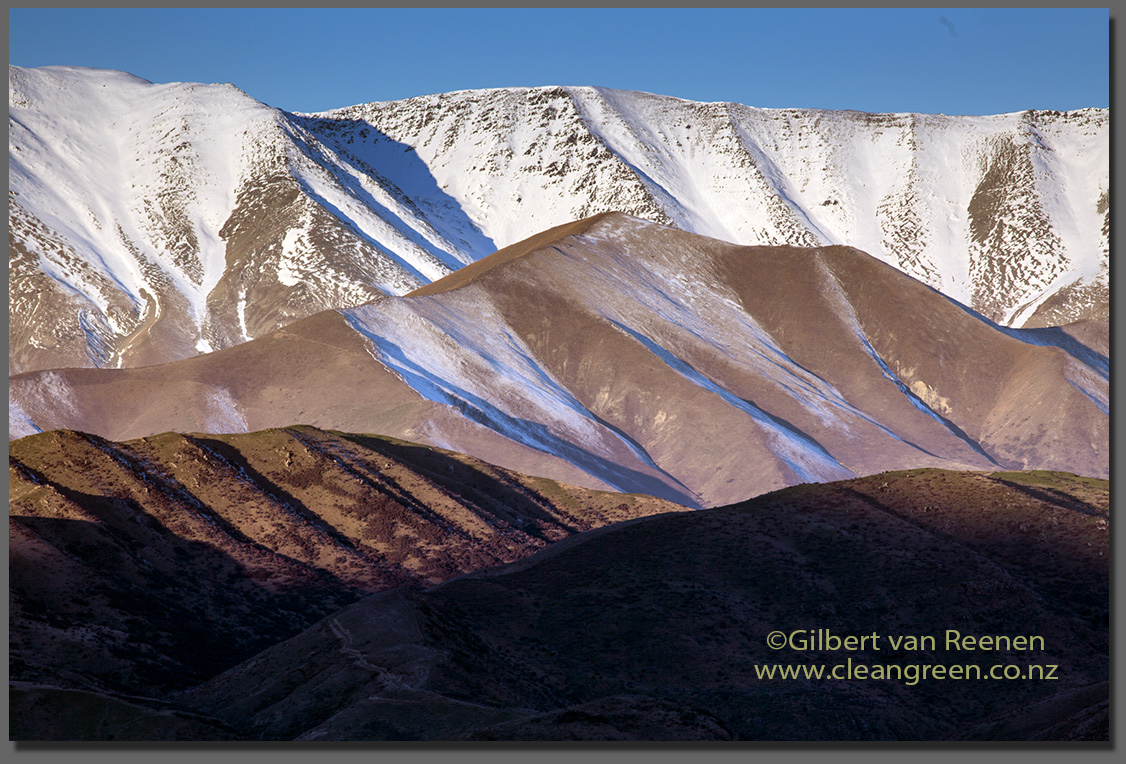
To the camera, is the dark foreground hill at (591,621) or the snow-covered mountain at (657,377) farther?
the snow-covered mountain at (657,377)

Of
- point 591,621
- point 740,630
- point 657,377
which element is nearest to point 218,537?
point 591,621

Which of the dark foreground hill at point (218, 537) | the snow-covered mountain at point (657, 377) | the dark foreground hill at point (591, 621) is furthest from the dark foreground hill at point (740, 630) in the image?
the snow-covered mountain at point (657, 377)

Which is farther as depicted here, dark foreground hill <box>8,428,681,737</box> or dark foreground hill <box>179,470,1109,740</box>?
dark foreground hill <box>8,428,681,737</box>

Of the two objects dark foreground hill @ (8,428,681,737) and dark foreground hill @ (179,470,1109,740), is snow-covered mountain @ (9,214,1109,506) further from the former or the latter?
dark foreground hill @ (179,470,1109,740)

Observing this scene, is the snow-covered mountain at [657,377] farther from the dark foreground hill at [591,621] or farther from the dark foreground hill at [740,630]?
the dark foreground hill at [740,630]

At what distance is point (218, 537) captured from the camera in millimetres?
46188

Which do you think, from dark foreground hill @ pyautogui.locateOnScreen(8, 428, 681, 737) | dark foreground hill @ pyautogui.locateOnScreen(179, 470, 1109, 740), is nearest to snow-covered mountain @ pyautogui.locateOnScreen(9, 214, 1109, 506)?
dark foreground hill @ pyautogui.locateOnScreen(8, 428, 681, 737)

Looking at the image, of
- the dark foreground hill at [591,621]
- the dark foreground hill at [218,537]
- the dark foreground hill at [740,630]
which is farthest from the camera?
the dark foreground hill at [218,537]

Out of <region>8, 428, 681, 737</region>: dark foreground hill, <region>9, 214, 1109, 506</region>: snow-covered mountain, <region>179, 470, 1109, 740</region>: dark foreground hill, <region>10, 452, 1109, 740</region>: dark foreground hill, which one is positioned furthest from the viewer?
<region>9, 214, 1109, 506</region>: snow-covered mountain

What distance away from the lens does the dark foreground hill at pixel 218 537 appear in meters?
33.7

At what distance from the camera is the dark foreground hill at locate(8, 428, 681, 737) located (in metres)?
33.7

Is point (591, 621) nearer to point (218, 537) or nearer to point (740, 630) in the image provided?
point (740, 630)

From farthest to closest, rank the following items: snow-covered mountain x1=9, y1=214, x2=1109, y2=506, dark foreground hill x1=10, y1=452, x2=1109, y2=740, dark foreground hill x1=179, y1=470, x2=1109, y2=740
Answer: snow-covered mountain x1=9, y1=214, x2=1109, y2=506 → dark foreground hill x1=179, y1=470, x2=1109, y2=740 → dark foreground hill x1=10, y1=452, x2=1109, y2=740

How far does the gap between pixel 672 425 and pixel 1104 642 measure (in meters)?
72.0
